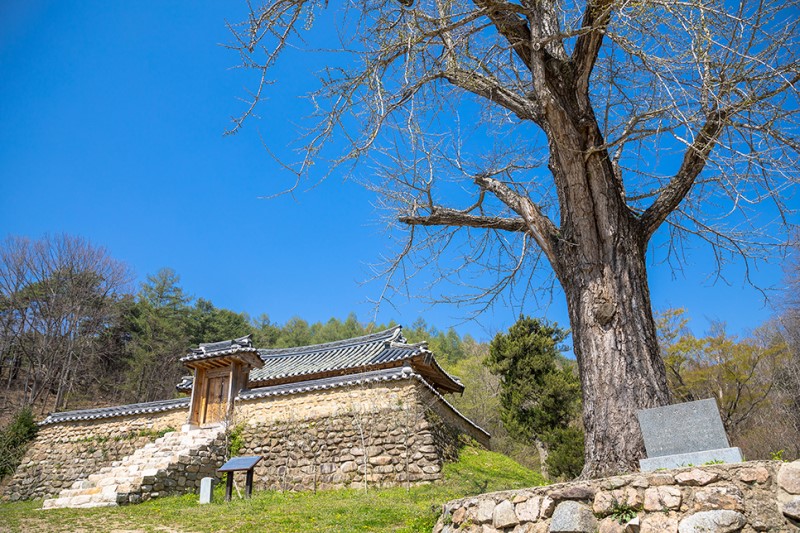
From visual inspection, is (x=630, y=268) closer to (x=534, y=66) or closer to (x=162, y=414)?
(x=534, y=66)

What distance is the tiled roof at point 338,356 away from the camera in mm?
15641

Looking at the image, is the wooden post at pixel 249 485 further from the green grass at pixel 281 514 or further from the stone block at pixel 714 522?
the stone block at pixel 714 522

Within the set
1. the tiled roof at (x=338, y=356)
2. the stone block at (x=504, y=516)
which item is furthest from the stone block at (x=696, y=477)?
the tiled roof at (x=338, y=356)

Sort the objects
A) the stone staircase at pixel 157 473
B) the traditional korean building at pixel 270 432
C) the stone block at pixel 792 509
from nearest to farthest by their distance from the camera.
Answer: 1. the stone block at pixel 792 509
2. the stone staircase at pixel 157 473
3. the traditional korean building at pixel 270 432

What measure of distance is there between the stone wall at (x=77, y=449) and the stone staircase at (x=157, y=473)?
1147 mm

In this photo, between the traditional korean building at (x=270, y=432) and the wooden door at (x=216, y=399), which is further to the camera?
the wooden door at (x=216, y=399)

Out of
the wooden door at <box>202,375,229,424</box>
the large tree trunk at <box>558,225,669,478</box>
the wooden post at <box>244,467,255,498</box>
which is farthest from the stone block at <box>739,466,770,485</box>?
the wooden door at <box>202,375,229,424</box>

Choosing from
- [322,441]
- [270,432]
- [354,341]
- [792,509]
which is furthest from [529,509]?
[354,341]

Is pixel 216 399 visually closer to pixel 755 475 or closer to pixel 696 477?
pixel 696 477

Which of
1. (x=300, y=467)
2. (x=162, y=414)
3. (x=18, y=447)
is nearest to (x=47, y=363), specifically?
(x=18, y=447)

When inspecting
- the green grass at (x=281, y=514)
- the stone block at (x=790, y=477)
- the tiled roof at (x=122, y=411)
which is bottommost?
the green grass at (x=281, y=514)

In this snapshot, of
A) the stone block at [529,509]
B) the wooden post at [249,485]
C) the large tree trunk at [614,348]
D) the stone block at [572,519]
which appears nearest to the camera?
the stone block at [572,519]

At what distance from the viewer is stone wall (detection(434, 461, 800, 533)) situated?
3219mm

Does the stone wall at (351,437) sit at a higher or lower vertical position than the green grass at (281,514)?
higher
